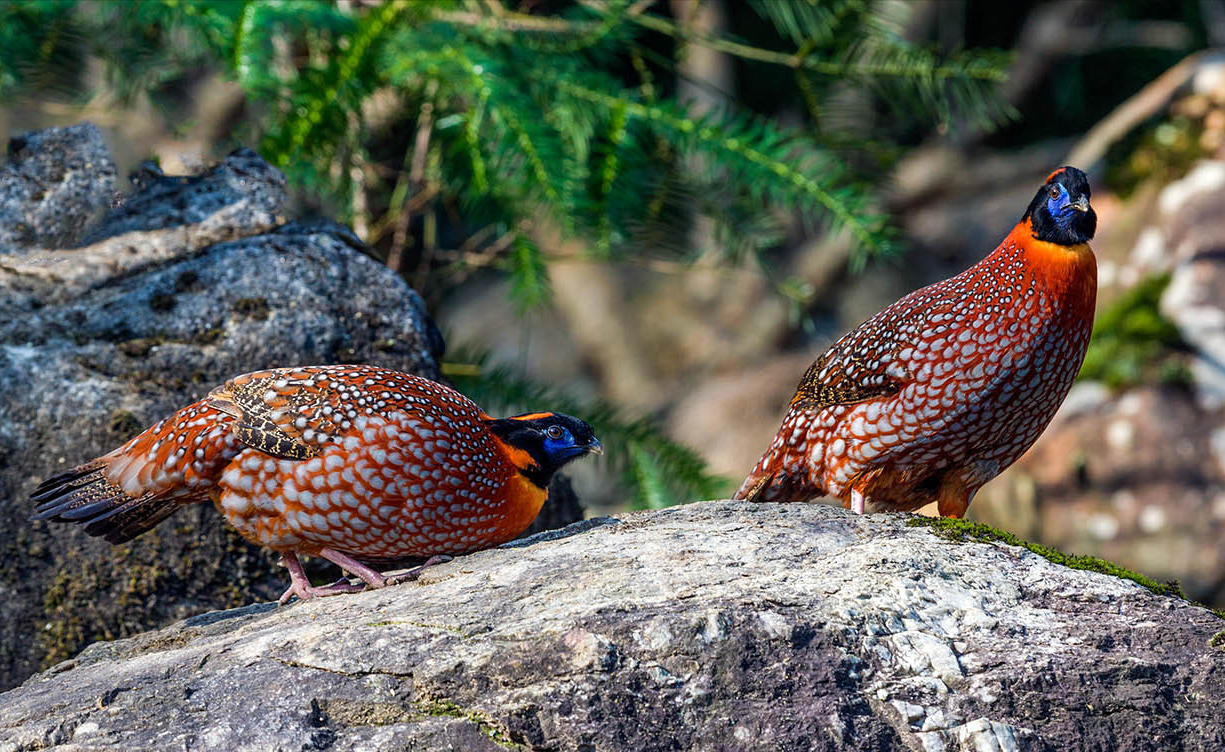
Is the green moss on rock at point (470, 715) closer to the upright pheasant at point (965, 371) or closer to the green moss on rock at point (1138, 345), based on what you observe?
the upright pheasant at point (965, 371)

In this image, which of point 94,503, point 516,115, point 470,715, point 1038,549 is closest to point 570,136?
point 516,115

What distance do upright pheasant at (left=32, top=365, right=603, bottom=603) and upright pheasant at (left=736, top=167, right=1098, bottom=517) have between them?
129cm

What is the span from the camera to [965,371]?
4.24m

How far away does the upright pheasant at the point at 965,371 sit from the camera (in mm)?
4242

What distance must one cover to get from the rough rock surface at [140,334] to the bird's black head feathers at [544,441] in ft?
2.79

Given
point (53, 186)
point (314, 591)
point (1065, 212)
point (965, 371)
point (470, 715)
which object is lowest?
point (314, 591)

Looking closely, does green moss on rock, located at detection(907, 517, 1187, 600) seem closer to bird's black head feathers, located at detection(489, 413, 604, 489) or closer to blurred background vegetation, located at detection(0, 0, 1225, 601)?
bird's black head feathers, located at detection(489, 413, 604, 489)

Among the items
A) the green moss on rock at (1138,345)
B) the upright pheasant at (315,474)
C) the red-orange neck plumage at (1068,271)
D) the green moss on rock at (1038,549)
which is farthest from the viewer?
the green moss on rock at (1138,345)

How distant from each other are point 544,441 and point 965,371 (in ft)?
4.89

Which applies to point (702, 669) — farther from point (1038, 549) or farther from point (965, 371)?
point (965, 371)

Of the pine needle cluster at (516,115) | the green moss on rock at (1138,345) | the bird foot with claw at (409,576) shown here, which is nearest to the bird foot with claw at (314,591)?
the bird foot with claw at (409,576)

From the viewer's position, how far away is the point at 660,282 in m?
14.1

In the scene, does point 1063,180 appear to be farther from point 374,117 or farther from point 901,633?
point 374,117

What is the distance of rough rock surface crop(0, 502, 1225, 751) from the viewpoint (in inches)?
122
